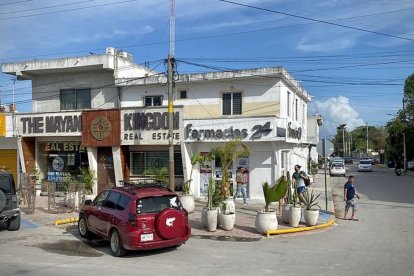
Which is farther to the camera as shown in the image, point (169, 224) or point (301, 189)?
point (301, 189)

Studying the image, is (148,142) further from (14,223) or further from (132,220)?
(132,220)

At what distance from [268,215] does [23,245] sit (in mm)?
7007

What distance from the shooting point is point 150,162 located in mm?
22688

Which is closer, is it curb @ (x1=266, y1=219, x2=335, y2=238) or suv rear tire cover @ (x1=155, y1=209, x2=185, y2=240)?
suv rear tire cover @ (x1=155, y1=209, x2=185, y2=240)

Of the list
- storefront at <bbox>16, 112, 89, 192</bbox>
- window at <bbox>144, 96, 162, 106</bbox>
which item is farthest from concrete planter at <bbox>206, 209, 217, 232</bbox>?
storefront at <bbox>16, 112, 89, 192</bbox>

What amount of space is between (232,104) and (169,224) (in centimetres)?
1163

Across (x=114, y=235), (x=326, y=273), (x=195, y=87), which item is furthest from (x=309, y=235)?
(x=195, y=87)

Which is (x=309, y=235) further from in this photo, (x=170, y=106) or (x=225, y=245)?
(x=170, y=106)

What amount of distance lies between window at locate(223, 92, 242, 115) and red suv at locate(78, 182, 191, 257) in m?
10.3

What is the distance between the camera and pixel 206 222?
1346 centimetres

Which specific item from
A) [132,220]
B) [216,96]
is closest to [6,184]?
[132,220]

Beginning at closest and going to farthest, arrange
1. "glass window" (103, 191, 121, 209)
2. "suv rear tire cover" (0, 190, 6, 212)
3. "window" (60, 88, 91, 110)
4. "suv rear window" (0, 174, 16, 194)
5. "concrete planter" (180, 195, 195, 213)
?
1. "glass window" (103, 191, 121, 209)
2. "suv rear tire cover" (0, 190, 6, 212)
3. "suv rear window" (0, 174, 16, 194)
4. "concrete planter" (180, 195, 195, 213)
5. "window" (60, 88, 91, 110)

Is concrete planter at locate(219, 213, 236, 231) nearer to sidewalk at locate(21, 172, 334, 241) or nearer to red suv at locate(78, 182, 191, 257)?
sidewalk at locate(21, 172, 334, 241)

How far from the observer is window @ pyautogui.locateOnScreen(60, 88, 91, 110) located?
24531mm
